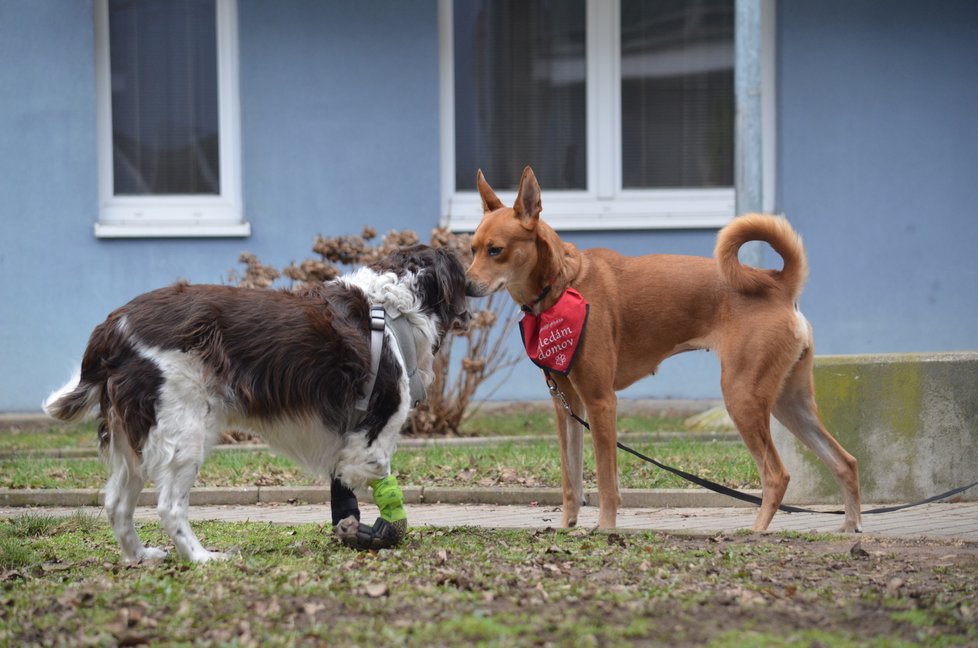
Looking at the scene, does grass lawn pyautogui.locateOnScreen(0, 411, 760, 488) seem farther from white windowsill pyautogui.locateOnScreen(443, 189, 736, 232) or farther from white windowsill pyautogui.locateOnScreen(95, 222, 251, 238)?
white windowsill pyautogui.locateOnScreen(443, 189, 736, 232)

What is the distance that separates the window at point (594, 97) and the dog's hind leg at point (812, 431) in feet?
19.6

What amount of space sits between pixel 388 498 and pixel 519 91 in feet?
25.7

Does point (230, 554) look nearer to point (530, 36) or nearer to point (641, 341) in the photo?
point (641, 341)

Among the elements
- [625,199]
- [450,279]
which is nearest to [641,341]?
[450,279]

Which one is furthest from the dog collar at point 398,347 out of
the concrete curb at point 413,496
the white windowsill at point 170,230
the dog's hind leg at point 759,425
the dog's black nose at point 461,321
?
the white windowsill at point 170,230

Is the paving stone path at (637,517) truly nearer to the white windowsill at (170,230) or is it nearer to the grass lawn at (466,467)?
the grass lawn at (466,467)

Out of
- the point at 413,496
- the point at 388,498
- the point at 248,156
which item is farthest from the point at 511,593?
the point at 248,156

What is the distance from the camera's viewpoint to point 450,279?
232 inches

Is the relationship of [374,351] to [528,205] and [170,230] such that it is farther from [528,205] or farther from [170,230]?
[170,230]

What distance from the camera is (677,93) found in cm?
1261

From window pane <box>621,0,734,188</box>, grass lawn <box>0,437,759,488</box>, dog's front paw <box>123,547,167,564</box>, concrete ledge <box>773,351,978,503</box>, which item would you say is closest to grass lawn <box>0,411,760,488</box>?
grass lawn <box>0,437,759,488</box>

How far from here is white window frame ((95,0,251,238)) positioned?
1202 cm

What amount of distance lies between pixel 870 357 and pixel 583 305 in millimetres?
2308

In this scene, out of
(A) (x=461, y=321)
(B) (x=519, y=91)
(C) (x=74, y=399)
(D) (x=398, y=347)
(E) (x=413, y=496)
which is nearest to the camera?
(C) (x=74, y=399)
